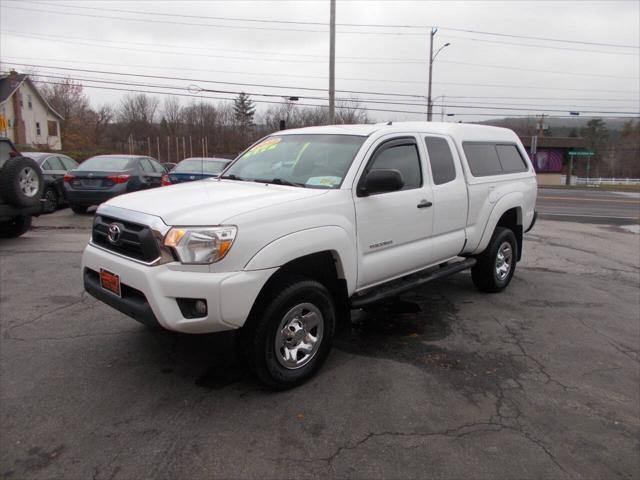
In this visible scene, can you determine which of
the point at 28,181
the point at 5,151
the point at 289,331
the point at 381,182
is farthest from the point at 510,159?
the point at 5,151

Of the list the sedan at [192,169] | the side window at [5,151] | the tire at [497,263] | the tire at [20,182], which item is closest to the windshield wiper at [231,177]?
the tire at [497,263]

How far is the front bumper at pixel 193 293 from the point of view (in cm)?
305

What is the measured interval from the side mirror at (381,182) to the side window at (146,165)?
390 inches

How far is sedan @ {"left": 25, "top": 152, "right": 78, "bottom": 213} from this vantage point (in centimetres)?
1230

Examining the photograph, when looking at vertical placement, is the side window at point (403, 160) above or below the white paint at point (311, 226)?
above

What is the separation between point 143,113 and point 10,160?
2128 inches

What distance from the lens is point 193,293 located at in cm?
305

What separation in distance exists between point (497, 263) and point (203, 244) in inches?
170

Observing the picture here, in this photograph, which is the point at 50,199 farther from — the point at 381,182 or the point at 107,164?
the point at 381,182

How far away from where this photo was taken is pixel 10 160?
7715mm

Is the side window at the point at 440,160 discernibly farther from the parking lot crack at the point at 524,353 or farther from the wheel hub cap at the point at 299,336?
the wheel hub cap at the point at 299,336

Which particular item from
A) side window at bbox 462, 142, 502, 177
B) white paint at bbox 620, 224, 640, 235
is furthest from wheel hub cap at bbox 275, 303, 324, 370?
white paint at bbox 620, 224, 640, 235

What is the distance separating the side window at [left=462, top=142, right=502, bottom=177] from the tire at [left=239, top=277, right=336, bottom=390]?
8.97 ft

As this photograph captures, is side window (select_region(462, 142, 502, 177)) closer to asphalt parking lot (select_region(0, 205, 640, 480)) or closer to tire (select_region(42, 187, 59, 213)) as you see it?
asphalt parking lot (select_region(0, 205, 640, 480))
